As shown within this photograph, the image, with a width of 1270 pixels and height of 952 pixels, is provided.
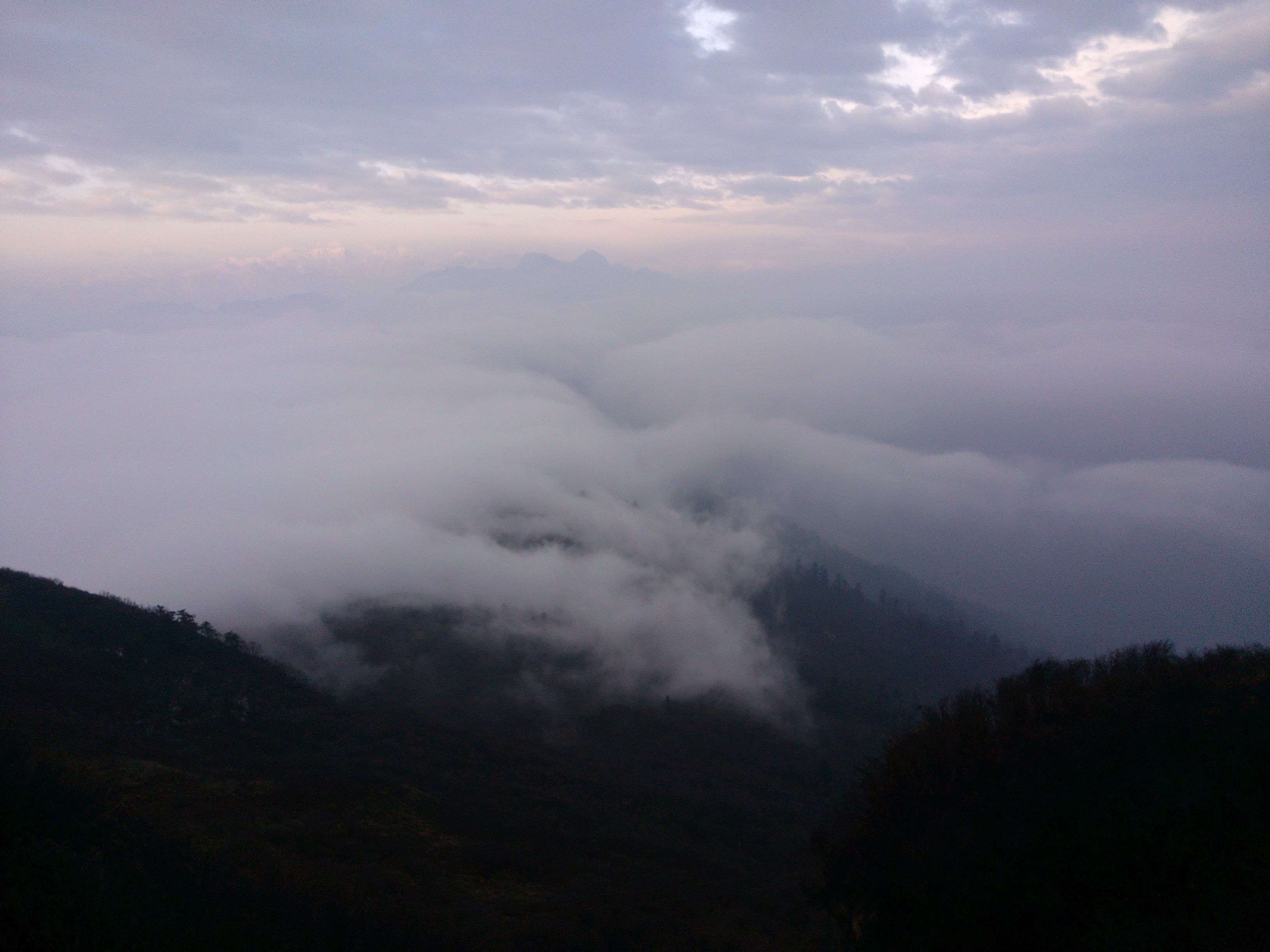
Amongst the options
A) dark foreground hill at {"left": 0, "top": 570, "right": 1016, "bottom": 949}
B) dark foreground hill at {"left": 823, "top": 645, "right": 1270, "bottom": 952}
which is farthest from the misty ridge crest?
dark foreground hill at {"left": 823, "top": 645, "right": 1270, "bottom": 952}

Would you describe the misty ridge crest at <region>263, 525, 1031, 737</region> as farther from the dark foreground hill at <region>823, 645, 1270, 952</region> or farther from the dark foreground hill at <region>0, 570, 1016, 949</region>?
the dark foreground hill at <region>823, 645, 1270, 952</region>

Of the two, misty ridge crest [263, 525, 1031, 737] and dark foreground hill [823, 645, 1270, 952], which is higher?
dark foreground hill [823, 645, 1270, 952]

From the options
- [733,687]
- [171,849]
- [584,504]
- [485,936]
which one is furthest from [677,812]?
[584,504]

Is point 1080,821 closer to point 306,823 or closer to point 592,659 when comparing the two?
point 306,823

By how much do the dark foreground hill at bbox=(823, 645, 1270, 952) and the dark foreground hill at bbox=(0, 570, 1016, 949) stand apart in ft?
13.2

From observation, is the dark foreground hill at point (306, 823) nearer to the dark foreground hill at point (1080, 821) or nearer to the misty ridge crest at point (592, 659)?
the dark foreground hill at point (1080, 821)

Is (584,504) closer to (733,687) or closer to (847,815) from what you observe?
(733,687)

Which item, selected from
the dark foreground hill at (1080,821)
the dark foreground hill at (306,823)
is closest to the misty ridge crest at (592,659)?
the dark foreground hill at (306,823)

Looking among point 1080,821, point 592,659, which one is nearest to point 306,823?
point 1080,821

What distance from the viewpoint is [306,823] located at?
2353 cm

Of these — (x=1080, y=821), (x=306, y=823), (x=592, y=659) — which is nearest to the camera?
(x=1080, y=821)

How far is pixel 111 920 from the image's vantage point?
37.7 feet

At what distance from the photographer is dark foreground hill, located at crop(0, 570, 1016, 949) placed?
45.6ft

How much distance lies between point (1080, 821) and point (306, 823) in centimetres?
2391
